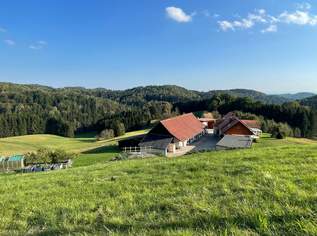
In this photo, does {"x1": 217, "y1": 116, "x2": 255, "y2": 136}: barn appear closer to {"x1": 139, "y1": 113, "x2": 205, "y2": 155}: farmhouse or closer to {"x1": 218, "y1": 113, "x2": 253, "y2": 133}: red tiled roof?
{"x1": 218, "y1": 113, "x2": 253, "y2": 133}: red tiled roof

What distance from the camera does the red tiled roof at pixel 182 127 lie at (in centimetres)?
6045

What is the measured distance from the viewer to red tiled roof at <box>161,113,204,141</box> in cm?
6045

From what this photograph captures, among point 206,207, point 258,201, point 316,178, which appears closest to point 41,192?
point 206,207

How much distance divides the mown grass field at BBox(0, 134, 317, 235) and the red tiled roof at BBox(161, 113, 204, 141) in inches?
2001

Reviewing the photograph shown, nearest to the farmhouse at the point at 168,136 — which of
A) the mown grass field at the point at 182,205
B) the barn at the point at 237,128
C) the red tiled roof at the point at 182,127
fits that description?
the red tiled roof at the point at 182,127

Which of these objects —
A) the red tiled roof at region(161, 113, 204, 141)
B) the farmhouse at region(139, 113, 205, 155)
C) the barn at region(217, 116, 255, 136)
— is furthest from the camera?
the barn at region(217, 116, 255, 136)

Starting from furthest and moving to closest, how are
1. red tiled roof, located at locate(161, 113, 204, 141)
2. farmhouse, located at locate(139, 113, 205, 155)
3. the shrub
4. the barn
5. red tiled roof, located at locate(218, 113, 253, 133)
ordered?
red tiled roof, located at locate(218, 113, 253, 133) < the barn < red tiled roof, located at locate(161, 113, 204, 141) < farmhouse, located at locate(139, 113, 205, 155) < the shrub

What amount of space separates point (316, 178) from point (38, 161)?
169 ft

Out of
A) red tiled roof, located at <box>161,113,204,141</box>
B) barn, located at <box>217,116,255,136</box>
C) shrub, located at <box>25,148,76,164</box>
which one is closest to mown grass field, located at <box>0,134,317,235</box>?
shrub, located at <box>25,148,76,164</box>

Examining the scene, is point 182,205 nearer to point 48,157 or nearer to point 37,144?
point 48,157

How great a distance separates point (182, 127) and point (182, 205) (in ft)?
201

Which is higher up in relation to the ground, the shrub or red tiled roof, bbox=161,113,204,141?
red tiled roof, bbox=161,113,204,141

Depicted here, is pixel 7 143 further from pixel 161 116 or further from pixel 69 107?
pixel 69 107

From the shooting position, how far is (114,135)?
106 meters
